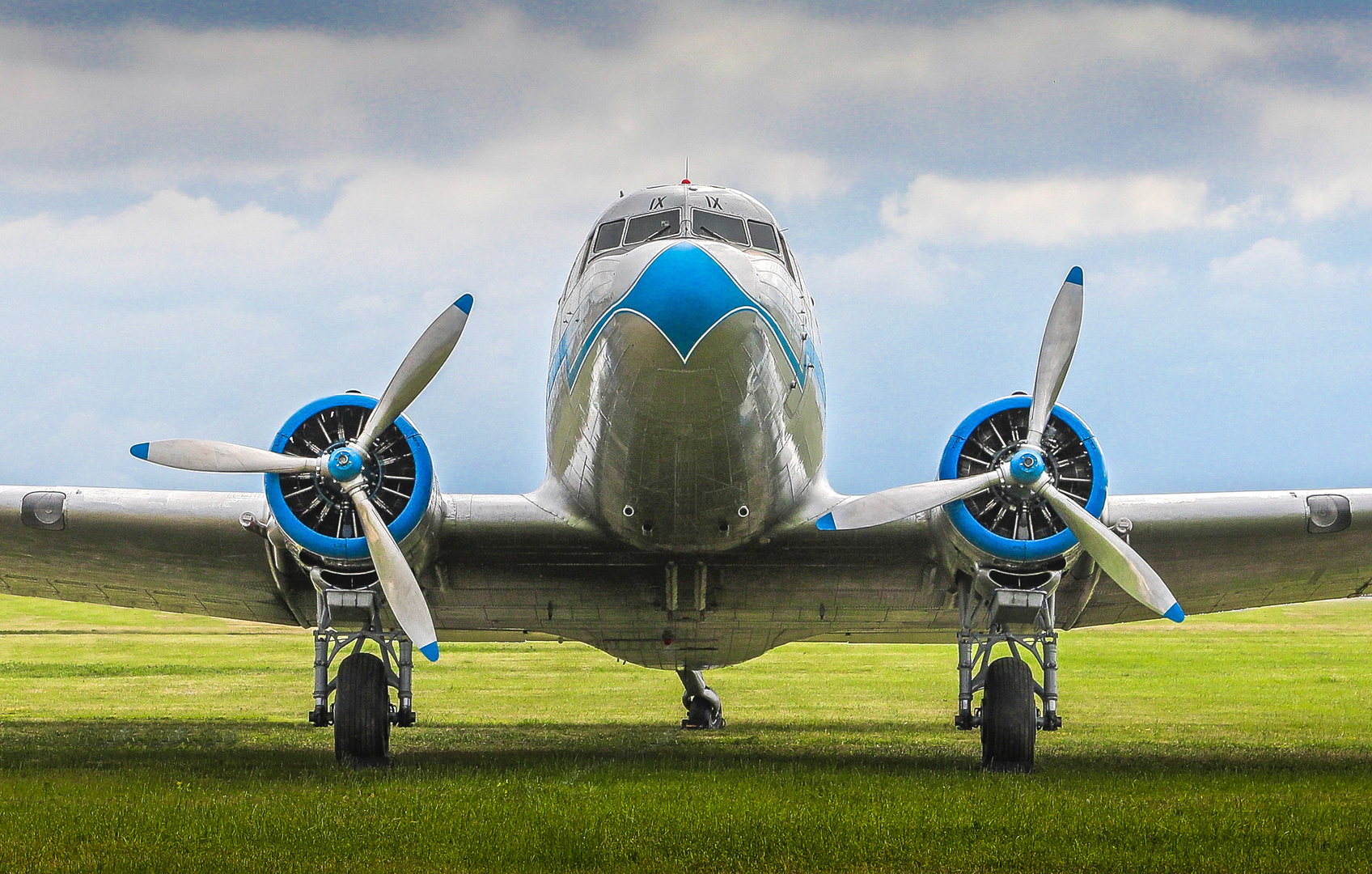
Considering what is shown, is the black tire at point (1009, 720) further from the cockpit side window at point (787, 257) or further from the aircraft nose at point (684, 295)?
the aircraft nose at point (684, 295)

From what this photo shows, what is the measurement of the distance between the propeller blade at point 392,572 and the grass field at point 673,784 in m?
1.37

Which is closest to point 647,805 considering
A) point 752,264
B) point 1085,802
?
point 1085,802

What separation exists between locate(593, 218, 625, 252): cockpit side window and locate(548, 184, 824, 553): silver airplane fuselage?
1 cm

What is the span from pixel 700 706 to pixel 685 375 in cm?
1109

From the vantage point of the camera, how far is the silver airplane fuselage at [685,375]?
32.4ft

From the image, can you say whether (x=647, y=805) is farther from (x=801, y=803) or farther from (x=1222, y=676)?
(x=1222, y=676)

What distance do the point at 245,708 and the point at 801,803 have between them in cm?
1555

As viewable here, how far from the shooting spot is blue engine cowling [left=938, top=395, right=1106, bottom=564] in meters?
12.0

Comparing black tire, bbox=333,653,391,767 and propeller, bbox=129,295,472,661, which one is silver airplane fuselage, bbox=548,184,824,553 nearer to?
propeller, bbox=129,295,472,661

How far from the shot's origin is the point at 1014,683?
41.5 feet

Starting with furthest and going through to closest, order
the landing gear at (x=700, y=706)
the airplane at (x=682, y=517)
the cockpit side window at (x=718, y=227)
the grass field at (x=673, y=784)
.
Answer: the landing gear at (x=700, y=706) → the cockpit side window at (x=718, y=227) → the airplane at (x=682, y=517) → the grass field at (x=673, y=784)

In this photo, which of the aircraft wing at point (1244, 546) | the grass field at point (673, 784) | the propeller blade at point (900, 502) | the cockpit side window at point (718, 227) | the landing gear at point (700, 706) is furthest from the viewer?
the landing gear at point (700, 706)

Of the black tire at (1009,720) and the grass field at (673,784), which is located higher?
the black tire at (1009,720)

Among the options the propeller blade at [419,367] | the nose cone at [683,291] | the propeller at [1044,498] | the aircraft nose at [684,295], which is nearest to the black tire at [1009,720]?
the propeller at [1044,498]
